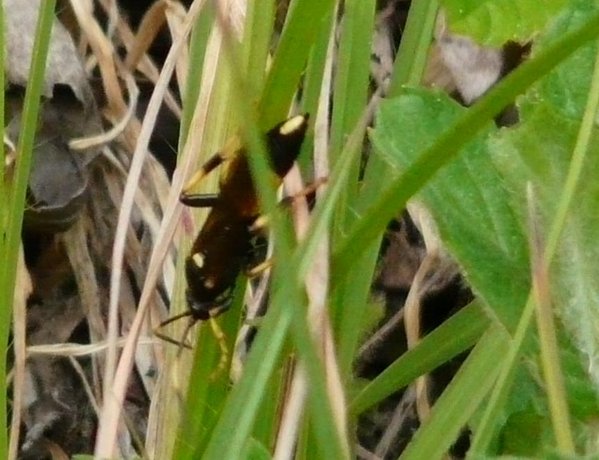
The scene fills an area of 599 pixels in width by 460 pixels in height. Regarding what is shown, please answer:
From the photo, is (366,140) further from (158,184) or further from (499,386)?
(499,386)

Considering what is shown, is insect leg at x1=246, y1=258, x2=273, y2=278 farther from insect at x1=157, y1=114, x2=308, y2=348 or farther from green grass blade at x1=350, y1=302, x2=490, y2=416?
green grass blade at x1=350, y1=302, x2=490, y2=416

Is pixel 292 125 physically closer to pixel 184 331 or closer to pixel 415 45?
pixel 415 45

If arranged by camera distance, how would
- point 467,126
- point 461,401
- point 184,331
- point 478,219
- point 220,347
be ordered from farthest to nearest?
point 184,331
point 220,347
point 461,401
point 478,219
point 467,126

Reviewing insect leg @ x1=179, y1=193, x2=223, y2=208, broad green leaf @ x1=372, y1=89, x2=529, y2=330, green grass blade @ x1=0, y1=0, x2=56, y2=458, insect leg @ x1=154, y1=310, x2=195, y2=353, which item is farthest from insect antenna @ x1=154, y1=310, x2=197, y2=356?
broad green leaf @ x1=372, y1=89, x2=529, y2=330

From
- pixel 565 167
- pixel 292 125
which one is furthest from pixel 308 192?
pixel 565 167

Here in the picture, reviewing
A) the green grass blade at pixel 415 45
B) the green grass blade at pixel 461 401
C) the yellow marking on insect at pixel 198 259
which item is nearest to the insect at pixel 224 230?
the yellow marking on insect at pixel 198 259

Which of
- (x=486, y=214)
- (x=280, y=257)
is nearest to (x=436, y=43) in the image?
(x=486, y=214)

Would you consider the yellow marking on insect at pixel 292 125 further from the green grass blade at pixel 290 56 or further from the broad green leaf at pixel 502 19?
the broad green leaf at pixel 502 19
